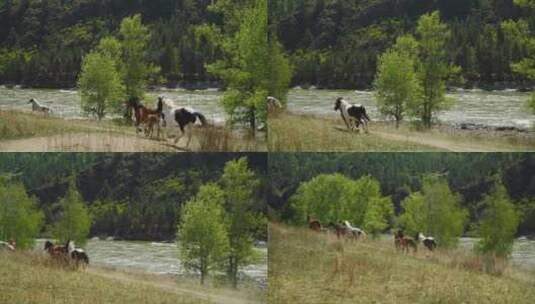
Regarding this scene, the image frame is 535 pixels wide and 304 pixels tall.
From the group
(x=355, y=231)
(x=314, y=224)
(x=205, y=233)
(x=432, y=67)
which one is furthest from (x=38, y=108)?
(x=432, y=67)

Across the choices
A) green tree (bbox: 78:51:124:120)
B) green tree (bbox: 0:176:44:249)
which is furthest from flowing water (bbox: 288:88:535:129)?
green tree (bbox: 0:176:44:249)

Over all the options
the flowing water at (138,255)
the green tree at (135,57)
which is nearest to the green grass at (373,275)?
the flowing water at (138,255)

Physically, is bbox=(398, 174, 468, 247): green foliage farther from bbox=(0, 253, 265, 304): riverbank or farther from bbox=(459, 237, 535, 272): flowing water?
bbox=(0, 253, 265, 304): riverbank

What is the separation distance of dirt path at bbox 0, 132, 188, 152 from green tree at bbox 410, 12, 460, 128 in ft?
8.72

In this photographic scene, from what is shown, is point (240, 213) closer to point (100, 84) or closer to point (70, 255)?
point (70, 255)

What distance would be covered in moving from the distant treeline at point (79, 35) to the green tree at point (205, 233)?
4.25ft

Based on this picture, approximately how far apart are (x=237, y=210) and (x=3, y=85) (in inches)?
117

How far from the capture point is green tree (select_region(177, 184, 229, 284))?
945cm

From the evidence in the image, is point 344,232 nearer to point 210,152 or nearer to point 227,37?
point 210,152

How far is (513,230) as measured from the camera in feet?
30.7

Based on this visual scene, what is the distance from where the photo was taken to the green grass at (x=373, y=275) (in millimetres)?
9141

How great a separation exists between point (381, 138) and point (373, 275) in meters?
1.44

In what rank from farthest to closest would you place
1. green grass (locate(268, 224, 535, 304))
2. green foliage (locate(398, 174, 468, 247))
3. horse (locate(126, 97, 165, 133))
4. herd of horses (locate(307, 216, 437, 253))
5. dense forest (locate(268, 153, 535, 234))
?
horse (locate(126, 97, 165, 133)) → herd of horses (locate(307, 216, 437, 253)) → green foliage (locate(398, 174, 468, 247)) → dense forest (locate(268, 153, 535, 234)) → green grass (locate(268, 224, 535, 304))

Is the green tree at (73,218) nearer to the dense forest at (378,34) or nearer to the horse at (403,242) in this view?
the dense forest at (378,34)
